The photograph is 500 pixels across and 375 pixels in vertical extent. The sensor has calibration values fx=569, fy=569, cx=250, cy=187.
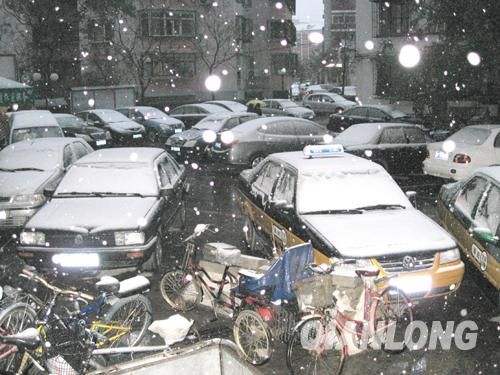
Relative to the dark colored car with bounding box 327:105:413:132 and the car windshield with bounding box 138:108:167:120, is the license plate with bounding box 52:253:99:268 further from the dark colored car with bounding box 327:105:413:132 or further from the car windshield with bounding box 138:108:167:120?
the car windshield with bounding box 138:108:167:120

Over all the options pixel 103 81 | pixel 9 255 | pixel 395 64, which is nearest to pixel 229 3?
pixel 103 81

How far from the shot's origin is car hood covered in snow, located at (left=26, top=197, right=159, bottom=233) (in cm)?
730

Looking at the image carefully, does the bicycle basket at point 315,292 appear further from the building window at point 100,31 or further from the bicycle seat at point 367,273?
the building window at point 100,31

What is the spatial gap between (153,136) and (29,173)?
40.1 ft

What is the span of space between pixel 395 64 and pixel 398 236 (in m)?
23.7

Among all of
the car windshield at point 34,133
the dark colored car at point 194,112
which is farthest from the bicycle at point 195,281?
the dark colored car at point 194,112

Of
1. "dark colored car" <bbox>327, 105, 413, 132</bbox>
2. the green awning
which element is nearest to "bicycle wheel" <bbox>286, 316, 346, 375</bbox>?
the green awning

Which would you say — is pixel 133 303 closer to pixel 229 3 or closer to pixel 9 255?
pixel 9 255

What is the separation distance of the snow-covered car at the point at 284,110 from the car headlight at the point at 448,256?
23.3 meters

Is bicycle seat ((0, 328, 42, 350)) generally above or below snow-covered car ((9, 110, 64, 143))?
below

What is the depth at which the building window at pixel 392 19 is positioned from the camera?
3014 cm

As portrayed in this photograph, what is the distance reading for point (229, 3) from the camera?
131ft

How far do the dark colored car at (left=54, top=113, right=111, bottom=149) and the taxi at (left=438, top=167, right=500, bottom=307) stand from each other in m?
14.5

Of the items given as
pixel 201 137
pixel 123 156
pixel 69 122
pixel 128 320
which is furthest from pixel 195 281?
pixel 69 122
